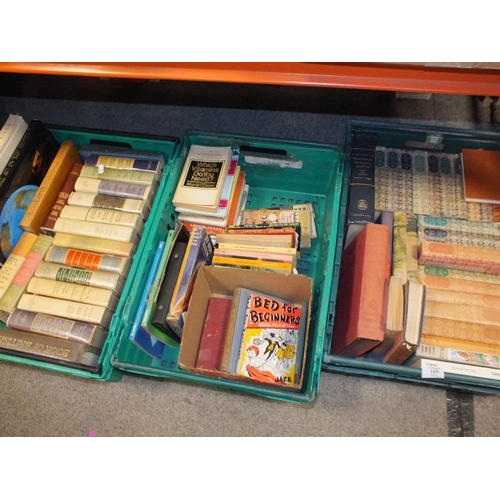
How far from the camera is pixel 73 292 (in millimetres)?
1142

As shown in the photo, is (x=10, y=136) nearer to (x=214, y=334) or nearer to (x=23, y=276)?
(x=23, y=276)

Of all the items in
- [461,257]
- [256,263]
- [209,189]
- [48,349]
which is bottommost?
[48,349]

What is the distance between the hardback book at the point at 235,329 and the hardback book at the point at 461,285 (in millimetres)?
418

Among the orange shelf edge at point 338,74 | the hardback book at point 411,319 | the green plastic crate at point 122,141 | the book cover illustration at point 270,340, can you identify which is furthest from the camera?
the green plastic crate at point 122,141

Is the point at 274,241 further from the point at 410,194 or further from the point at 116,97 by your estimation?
the point at 116,97

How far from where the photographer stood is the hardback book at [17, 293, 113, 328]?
3.64ft

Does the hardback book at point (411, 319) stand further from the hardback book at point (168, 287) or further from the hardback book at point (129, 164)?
the hardback book at point (129, 164)

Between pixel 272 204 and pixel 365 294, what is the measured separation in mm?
561

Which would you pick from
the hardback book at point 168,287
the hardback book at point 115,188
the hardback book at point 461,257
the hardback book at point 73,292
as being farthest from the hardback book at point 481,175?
the hardback book at point 73,292

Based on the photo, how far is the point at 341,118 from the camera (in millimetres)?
1708

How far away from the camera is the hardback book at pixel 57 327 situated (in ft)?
3.57

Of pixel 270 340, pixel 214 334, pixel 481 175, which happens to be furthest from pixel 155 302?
pixel 481 175

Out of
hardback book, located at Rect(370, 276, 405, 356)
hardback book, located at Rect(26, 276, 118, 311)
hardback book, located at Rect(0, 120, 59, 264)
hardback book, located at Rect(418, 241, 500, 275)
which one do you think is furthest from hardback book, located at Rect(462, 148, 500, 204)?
hardback book, located at Rect(0, 120, 59, 264)

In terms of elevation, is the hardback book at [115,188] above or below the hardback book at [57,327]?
above
